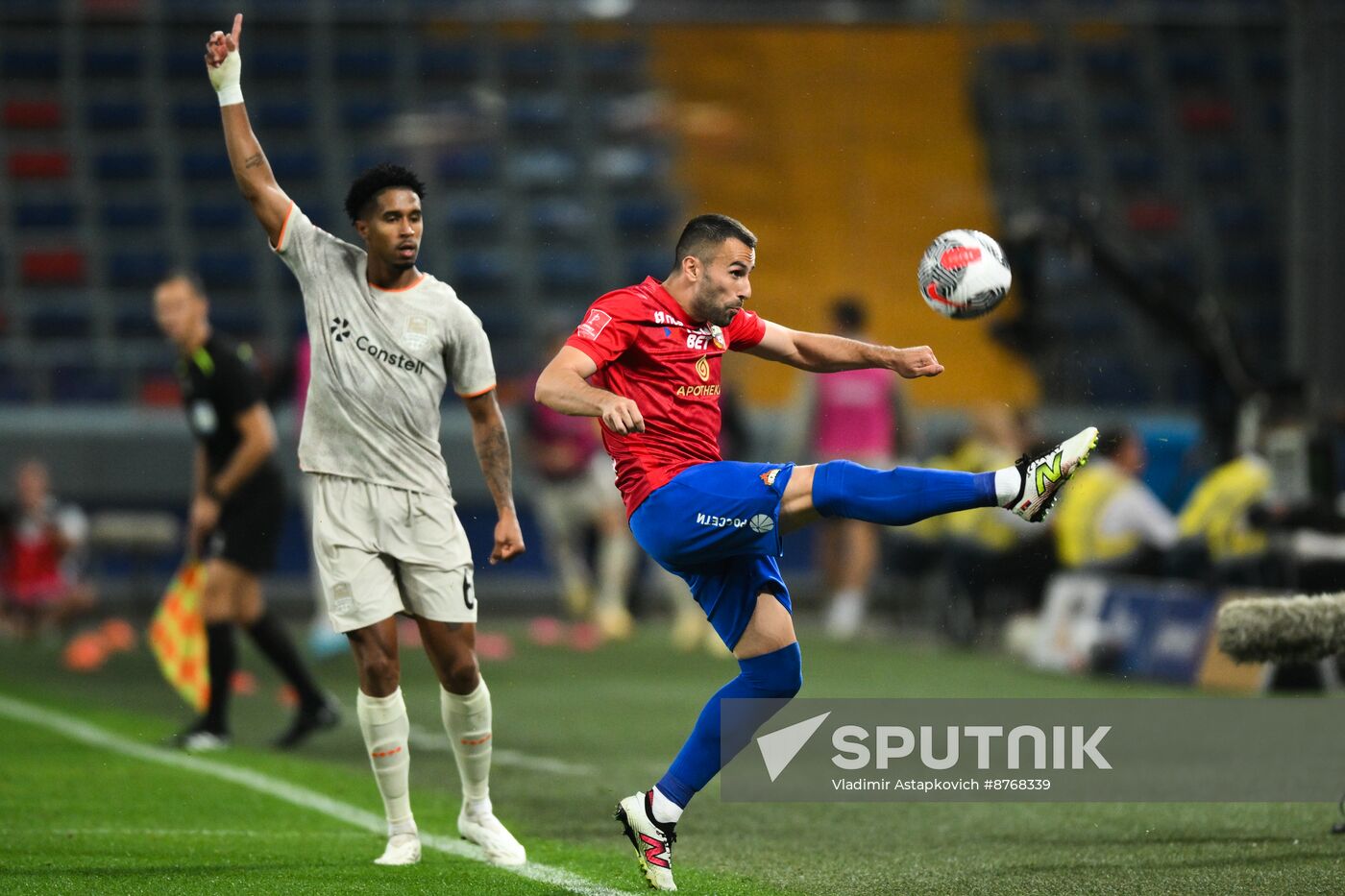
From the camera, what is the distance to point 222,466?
962 cm

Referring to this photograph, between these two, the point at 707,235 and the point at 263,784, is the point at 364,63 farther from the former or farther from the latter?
the point at 707,235

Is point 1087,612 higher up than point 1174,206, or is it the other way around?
point 1174,206

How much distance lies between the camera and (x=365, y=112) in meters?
24.5

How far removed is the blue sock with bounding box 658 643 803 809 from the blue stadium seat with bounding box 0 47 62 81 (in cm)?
2043

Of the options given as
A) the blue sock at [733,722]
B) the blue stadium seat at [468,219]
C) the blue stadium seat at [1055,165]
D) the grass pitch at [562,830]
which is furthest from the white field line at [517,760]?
the blue stadium seat at [1055,165]

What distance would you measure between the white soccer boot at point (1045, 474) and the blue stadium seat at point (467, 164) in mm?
18604

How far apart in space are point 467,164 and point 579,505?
29.6 ft

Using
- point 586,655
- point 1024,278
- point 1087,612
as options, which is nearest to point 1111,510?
point 1087,612

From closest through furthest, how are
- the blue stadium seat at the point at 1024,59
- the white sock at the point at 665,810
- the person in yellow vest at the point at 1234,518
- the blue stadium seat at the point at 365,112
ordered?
1. the white sock at the point at 665,810
2. the person in yellow vest at the point at 1234,518
3. the blue stadium seat at the point at 365,112
4. the blue stadium seat at the point at 1024,59

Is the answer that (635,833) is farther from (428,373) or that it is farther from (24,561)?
(24,561)

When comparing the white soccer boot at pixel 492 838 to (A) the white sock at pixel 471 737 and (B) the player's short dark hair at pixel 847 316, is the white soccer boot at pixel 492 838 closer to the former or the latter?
(A) the white sock at pixel 471 737

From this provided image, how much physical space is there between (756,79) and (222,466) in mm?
17460

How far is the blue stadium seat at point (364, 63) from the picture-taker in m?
24.9

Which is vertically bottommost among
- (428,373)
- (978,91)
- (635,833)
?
(635,833)
